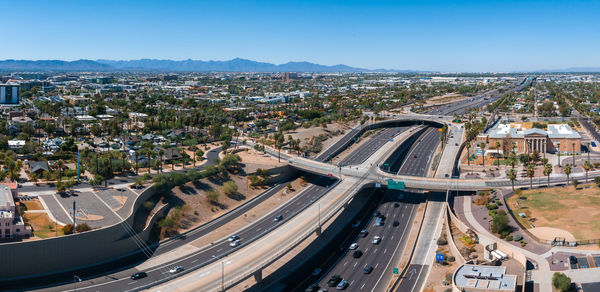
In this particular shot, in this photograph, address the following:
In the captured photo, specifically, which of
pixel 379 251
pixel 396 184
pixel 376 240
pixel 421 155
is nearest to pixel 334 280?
pixel 379 251

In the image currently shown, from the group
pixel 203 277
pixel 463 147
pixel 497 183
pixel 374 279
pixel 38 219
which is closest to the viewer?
pixel 203 277

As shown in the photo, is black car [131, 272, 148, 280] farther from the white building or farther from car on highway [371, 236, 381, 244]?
car on highway [371, 236, 381, 244]

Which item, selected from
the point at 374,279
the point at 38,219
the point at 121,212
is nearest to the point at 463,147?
the point at 374,279

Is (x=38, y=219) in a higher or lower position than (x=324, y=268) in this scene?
higher

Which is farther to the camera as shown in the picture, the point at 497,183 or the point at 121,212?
the point at 497,183

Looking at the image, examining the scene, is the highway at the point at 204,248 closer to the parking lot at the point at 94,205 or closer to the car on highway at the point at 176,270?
the car on highway at the point at 176,270

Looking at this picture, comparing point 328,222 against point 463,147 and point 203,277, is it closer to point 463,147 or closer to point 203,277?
point 203,277

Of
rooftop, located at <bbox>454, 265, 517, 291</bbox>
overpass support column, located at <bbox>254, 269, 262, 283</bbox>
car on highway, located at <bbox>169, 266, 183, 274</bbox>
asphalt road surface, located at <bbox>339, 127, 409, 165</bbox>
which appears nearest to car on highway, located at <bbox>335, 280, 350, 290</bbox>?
overpass support column, located at <bbox>254, 269, 262, 283</bbox>

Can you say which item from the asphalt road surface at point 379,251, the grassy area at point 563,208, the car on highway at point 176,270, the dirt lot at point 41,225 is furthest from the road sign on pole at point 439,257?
the dirt lot at point 41,225
